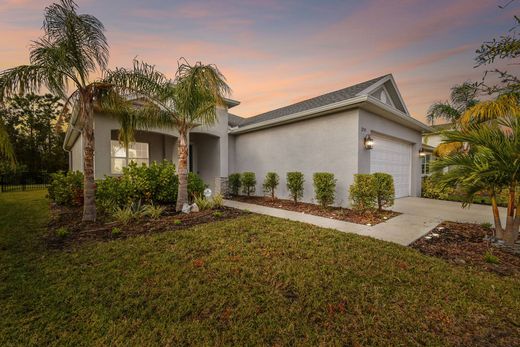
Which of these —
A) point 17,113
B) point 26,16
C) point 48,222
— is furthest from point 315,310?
point 17,113

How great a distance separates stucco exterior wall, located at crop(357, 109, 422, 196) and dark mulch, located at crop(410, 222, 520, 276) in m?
3.07

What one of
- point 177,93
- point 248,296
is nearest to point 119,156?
point 177,93

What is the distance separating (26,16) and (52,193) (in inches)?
261

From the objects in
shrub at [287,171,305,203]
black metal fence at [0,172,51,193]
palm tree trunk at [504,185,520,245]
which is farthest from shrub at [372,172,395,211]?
black metal fence at [0,172,51,193]

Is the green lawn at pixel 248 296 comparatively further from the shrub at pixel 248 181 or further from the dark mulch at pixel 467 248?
the shrub at pixel 248 181

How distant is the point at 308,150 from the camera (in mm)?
8734

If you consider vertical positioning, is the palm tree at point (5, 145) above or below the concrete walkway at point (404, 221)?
above

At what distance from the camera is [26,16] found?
20.2 ft

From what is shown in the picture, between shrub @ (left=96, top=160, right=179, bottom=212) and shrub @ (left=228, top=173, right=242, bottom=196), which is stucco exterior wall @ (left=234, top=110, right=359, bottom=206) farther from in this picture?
shrub @ (left=96, top=160, right=179, bottom=212)

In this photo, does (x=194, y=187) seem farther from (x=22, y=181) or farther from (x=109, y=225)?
(x=22, y=181)

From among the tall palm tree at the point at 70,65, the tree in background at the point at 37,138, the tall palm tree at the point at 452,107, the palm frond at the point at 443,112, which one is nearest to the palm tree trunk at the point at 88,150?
the tall palm tree at the point at 70,65

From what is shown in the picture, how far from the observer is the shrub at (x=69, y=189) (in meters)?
7.57

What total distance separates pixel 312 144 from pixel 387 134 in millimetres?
3302

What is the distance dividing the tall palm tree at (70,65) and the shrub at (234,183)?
6411 mm
